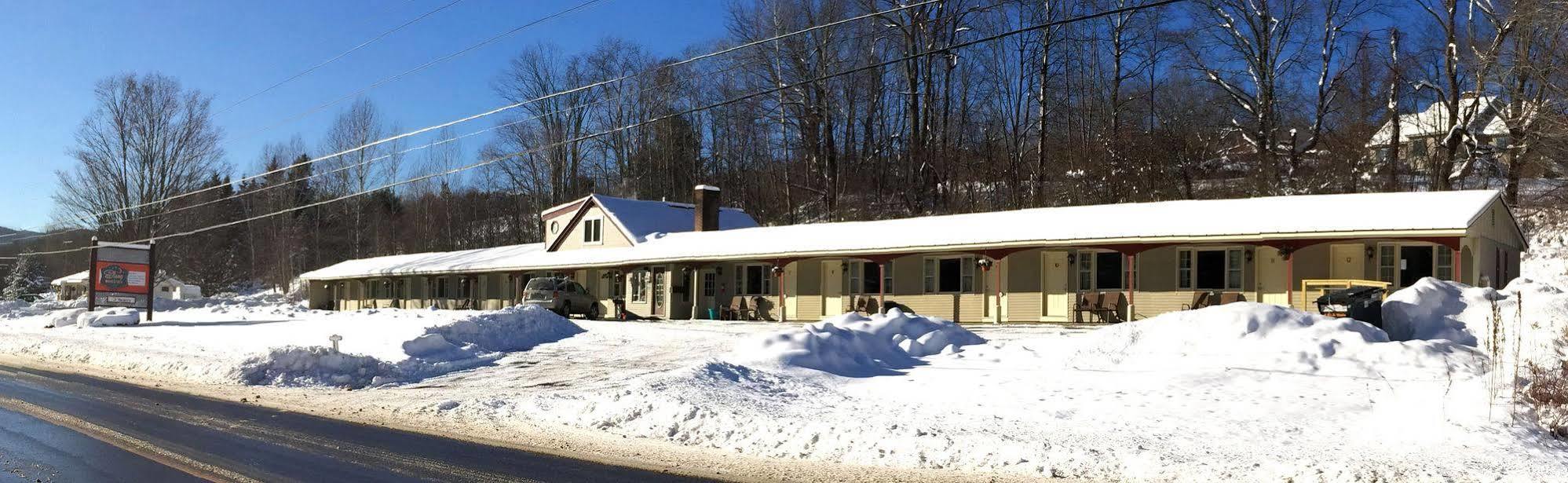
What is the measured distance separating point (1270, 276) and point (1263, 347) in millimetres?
10979

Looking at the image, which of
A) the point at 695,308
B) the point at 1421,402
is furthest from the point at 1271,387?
the point at 695,308

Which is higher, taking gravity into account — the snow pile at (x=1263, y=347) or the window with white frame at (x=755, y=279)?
the window with white frame at (x=755, y=279)

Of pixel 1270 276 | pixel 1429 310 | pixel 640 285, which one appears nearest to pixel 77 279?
pixel 640 285

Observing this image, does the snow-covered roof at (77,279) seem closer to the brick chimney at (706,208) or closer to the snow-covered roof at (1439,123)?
the brick chimney at (706,208)

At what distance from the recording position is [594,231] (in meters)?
41.8

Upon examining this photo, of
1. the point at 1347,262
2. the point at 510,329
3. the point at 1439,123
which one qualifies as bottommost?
the point at 510,329

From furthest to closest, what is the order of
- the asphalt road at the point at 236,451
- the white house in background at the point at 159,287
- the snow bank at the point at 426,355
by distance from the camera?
the white house in background at the point at 159,287, the snow bank at the point at 426,355, the asphalt road at the point at 236,451

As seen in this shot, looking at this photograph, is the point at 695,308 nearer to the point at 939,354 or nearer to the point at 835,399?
the point at 939,354

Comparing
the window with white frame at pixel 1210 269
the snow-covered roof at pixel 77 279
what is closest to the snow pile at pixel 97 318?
the window with white frame at pixel 1210 269

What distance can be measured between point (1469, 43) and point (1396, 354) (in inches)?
1135

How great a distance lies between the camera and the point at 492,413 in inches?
501

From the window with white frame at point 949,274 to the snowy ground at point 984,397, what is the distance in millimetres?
6758

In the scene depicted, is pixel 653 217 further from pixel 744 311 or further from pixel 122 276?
pixel 122 276

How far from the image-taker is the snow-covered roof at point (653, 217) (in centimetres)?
4034
